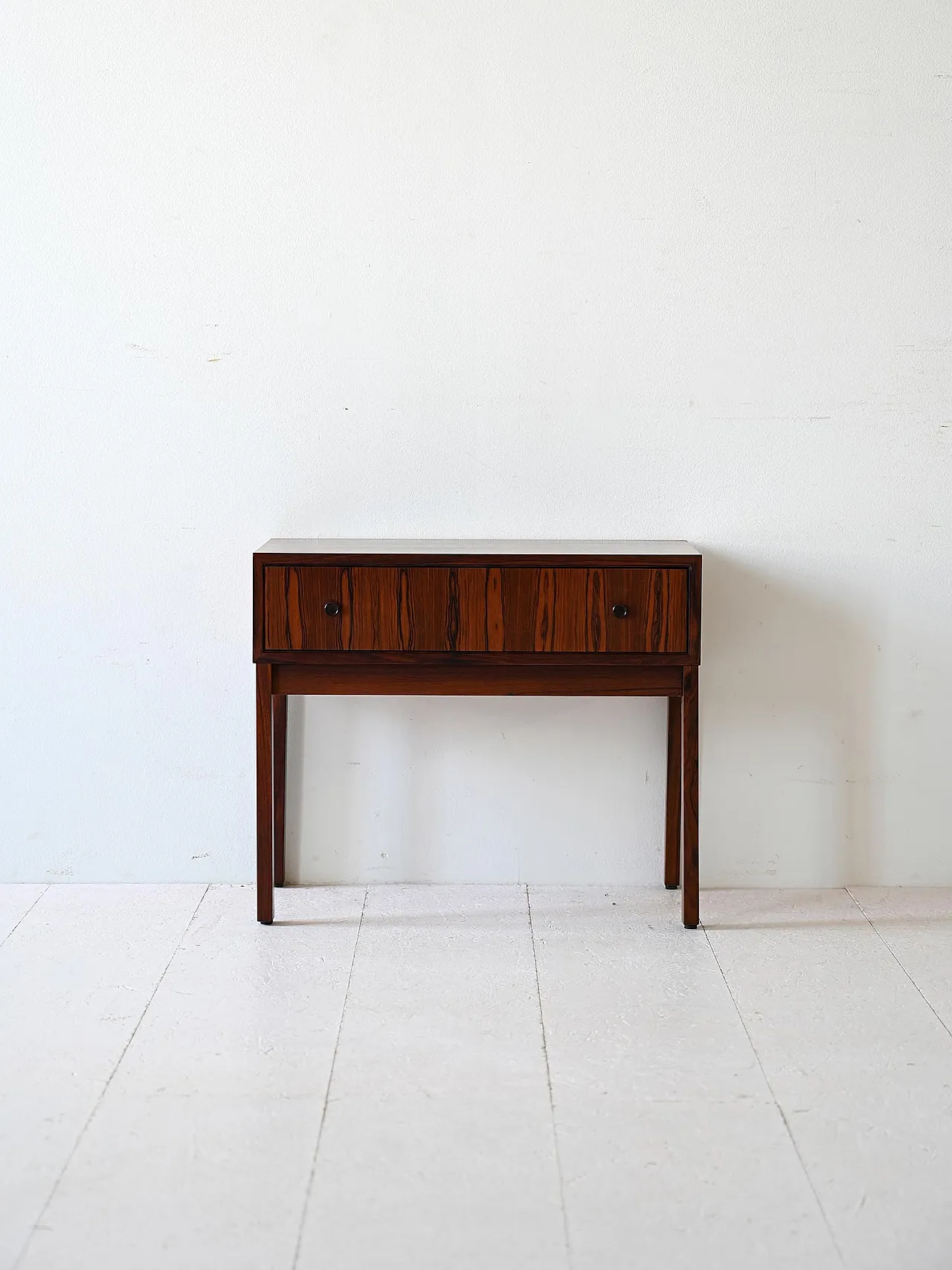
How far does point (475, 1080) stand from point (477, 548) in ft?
3.55

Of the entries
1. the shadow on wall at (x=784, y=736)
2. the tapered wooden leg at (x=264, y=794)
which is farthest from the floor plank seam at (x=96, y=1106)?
the shadow on wall at (x=784, y=736)

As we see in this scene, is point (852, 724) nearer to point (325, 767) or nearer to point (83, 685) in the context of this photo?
point (325, 767)

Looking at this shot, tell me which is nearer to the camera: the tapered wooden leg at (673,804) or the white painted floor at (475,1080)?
the white painted floor at (475,1080)

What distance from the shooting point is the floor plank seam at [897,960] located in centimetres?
215

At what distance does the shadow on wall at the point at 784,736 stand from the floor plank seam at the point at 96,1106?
1.17 m

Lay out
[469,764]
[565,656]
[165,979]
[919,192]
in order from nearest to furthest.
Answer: [165,979], [565,656], [919,192], [469,764]

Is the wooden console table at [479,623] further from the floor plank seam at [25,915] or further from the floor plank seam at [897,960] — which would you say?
the floor plank seam at [25,915]

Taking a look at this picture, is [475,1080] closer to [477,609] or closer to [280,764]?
[477,609]

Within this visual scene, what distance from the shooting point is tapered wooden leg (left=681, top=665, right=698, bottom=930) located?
2.51m

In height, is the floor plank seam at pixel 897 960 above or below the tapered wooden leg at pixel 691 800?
below

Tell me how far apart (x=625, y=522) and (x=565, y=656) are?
1.37 ft

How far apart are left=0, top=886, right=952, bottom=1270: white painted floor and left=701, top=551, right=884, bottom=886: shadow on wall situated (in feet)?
0.32

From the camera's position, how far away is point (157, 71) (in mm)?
2629

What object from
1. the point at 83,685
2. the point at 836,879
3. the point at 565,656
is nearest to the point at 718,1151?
the point at 565,656
